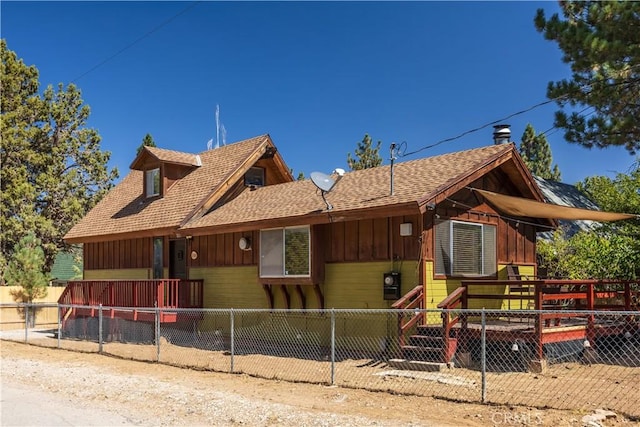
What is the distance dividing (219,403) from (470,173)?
6900 millimetres

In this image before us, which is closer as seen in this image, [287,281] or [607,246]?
[287,281]

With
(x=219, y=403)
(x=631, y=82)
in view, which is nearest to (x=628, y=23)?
(x=631, y=82)

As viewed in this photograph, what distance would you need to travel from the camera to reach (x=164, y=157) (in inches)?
750

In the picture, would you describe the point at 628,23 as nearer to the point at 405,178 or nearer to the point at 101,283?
the point at 405,178

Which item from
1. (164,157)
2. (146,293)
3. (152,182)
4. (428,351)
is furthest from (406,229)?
(152,182)

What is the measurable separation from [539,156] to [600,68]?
148 ft

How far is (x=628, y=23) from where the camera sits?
13.0 metres

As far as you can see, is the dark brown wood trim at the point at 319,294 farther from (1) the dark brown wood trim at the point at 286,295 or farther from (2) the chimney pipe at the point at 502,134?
(2) the chimney pipe at the point at 502,134

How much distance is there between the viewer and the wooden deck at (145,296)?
49.9 feet

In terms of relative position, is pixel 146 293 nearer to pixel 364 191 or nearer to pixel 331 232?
pixel 331 232

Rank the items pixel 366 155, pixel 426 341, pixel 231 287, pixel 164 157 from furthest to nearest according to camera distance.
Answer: pixel 366 155, pixel 164 157, pixel 231 287, pixel 426 341

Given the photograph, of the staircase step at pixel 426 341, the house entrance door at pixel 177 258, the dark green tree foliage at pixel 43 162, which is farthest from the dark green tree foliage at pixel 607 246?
the dark green tree foliage at pixel 43 162

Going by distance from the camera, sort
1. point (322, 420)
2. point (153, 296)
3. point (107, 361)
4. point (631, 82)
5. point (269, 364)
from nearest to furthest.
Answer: point (322, 420) → point (269, 364) → point (107, 361) → point (631, 82) → point (153, 296)

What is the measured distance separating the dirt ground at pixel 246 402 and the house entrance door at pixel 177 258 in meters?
6.19
